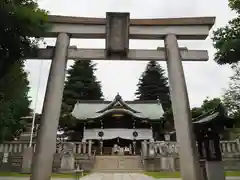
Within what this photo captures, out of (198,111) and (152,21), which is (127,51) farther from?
(198,111)

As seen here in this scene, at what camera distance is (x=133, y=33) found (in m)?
7.24

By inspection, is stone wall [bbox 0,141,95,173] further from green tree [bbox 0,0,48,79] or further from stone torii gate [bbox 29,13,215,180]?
green tree [bbox 0,0,48,79]

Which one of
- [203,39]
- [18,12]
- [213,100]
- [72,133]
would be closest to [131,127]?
[72,133]

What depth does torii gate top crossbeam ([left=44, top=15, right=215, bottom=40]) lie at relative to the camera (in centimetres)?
714

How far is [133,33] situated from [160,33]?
2.64 feet

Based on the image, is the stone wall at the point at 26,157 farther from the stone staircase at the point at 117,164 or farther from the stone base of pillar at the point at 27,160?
the stone staircase at the point at 117,164

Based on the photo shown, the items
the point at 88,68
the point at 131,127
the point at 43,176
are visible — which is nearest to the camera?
the point at 43,176

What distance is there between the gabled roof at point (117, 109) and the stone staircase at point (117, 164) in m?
7.28

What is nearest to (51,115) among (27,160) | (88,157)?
(27,160)

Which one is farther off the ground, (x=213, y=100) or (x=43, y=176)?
(x=213, y=100)

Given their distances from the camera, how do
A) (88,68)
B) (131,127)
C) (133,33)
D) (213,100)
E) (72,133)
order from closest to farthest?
(133,33) → (131,127) → (72,133) → (213,100) → (88,68)

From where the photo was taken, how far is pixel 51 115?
620 centimetres

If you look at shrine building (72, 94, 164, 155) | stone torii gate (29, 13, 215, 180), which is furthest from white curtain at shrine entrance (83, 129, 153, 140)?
stone torii gate (29, 13, 215, 180)

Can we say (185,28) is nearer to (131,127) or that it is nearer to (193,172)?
(193,172)
